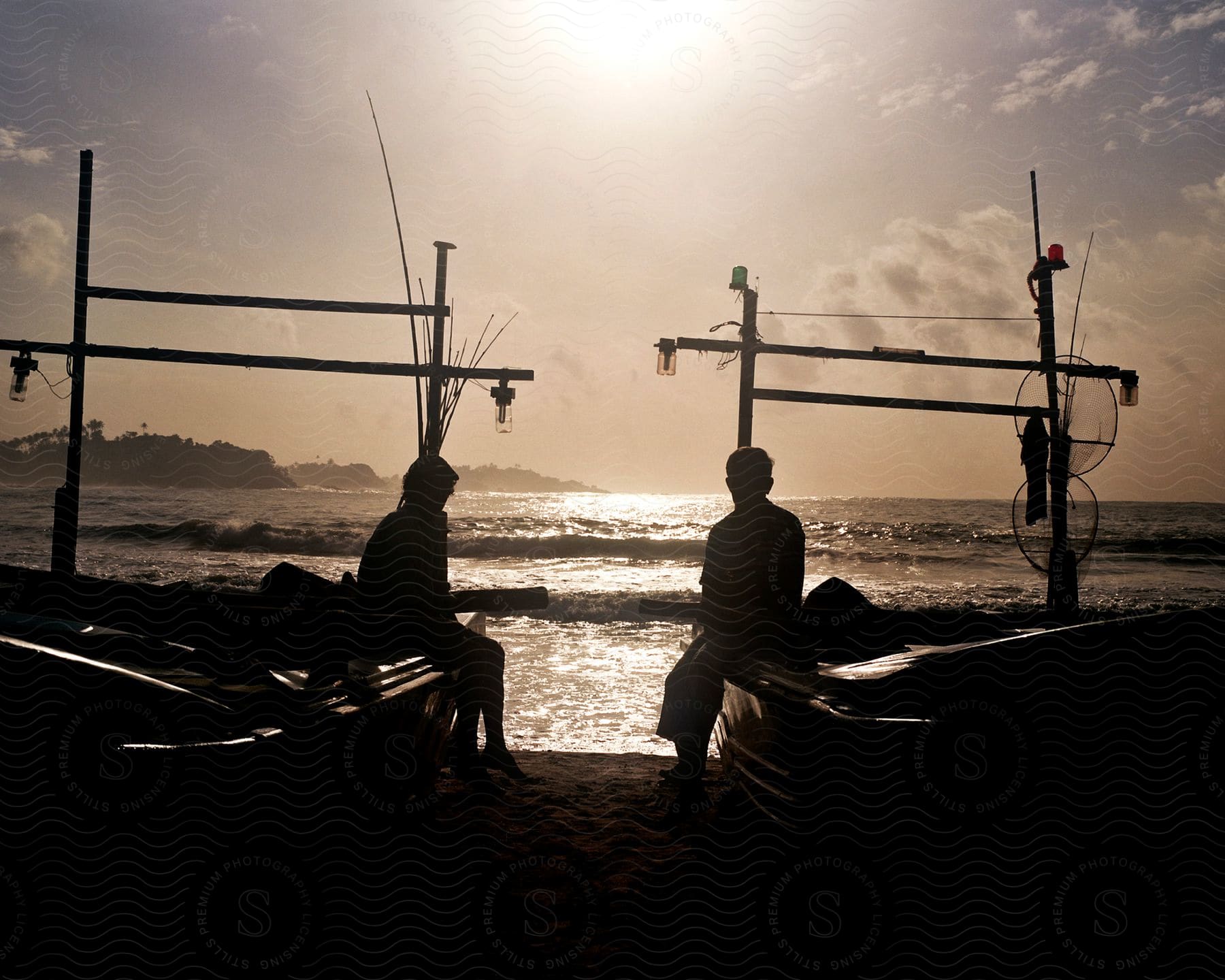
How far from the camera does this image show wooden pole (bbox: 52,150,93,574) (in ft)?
22.0

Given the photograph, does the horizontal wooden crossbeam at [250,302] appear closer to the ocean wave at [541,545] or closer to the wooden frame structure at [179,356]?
the wooden frame structure at [179,356]

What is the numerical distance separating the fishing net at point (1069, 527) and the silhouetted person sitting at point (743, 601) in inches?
163

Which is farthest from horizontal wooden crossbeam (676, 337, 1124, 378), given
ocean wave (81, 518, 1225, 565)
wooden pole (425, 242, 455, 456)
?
ocean wave (81, 518, 1225, 565)

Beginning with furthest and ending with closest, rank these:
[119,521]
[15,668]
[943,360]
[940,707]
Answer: [119,521], [943,360], [940,707], [15,668]

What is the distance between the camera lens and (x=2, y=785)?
227 centimetres

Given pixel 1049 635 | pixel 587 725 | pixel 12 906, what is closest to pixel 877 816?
pixel 1049 635

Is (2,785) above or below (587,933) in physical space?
above

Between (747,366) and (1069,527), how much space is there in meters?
3.45

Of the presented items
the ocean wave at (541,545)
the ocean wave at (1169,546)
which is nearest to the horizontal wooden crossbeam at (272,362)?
the ocean wave at (541,545)

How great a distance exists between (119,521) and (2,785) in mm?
32853

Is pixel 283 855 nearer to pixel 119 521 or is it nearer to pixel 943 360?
pixel 943 360

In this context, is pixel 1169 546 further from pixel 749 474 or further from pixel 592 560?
pixel 749 474

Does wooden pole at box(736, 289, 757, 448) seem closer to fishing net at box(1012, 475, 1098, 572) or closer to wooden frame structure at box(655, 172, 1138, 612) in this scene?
wooden frame structure at box(655, 172, 1138, 612)

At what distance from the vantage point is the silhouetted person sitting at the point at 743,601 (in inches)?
166
